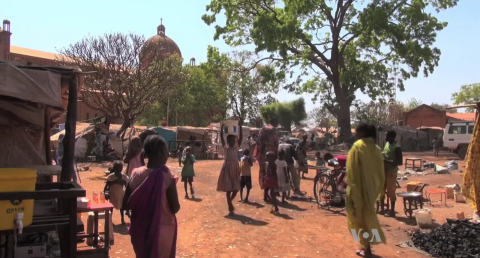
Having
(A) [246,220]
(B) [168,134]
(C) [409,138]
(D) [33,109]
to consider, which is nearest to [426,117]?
(C) [409,138]

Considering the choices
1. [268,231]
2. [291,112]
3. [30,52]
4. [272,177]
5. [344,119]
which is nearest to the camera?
[268,231]

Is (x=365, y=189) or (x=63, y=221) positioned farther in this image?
(x=365, y=189)

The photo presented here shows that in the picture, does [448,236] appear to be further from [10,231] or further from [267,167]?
[10,231]

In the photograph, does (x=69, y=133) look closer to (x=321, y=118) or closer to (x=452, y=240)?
(x=452, y=240)

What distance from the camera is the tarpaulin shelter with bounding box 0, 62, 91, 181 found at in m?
3.97

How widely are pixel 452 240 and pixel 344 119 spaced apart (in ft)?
86.7

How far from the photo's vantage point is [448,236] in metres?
6.49

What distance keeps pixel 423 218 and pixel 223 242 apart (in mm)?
3814

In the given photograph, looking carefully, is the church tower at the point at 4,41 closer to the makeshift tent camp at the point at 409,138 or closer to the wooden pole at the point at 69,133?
the makeshift tent camp at the point at 409,138

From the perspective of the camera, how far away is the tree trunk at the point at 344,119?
31984 mm

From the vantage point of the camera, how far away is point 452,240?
634 centimetres

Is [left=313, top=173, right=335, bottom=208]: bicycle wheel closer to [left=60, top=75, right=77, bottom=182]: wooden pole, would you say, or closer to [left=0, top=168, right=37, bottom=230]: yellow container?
[left=60, top=75, right=77, bottom=182]: wooden pole

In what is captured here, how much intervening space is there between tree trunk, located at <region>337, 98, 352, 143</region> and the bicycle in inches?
916

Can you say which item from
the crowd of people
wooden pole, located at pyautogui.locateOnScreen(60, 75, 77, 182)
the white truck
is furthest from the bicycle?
the white truck
